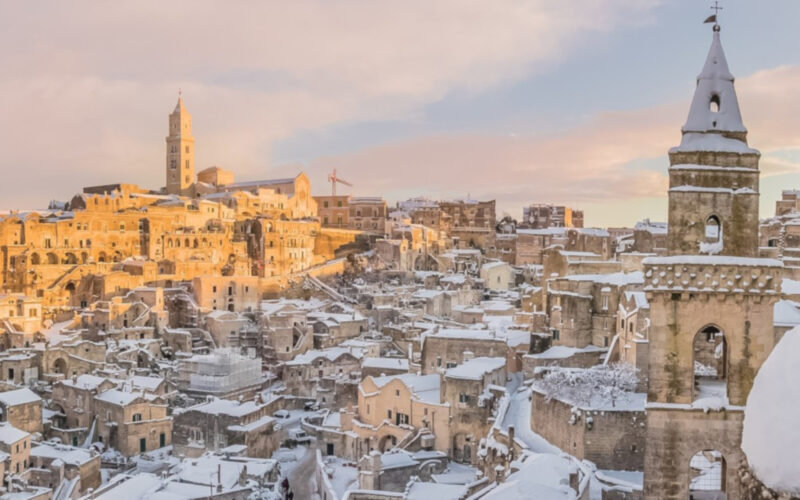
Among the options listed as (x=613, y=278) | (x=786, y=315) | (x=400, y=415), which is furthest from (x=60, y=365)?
(x=786, y=315)

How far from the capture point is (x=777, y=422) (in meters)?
6.84

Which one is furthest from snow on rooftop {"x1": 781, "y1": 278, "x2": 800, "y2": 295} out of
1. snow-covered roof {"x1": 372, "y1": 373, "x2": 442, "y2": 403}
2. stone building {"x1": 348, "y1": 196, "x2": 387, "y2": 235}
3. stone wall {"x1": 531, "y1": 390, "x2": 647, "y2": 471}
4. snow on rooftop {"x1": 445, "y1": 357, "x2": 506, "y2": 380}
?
stone building {"x1": 348, "y1": 196, "x2": 387, "y2": 235}

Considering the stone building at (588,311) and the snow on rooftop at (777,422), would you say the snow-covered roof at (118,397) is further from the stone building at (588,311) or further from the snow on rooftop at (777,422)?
the snow on rooftop at (777,422)

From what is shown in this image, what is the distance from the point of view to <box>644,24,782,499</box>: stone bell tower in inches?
512

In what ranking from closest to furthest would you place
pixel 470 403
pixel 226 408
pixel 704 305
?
pixel 704 305 < pixel 470 403 < pixel 226 408

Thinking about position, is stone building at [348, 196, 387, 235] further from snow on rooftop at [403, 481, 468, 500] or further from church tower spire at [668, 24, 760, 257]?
church tower spire at [668, 24, 760, 257]

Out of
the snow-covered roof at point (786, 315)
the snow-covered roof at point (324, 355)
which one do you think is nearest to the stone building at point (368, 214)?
the snow-covered roof at point (324, 355)

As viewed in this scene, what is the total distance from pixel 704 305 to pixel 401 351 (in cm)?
4303

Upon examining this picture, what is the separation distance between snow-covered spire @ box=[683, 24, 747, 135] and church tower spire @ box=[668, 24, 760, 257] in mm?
126

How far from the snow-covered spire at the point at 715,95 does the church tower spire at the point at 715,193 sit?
0.13 m

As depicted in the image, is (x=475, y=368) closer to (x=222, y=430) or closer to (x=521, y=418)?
(x=521, y=418)

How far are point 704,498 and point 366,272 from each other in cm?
6577

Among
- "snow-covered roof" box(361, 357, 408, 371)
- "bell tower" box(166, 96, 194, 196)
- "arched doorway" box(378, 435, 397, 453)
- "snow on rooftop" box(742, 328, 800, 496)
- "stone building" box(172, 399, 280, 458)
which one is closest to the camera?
"snow on rooftop" box(742, 328, 800, 496)

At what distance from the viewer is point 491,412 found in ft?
114
